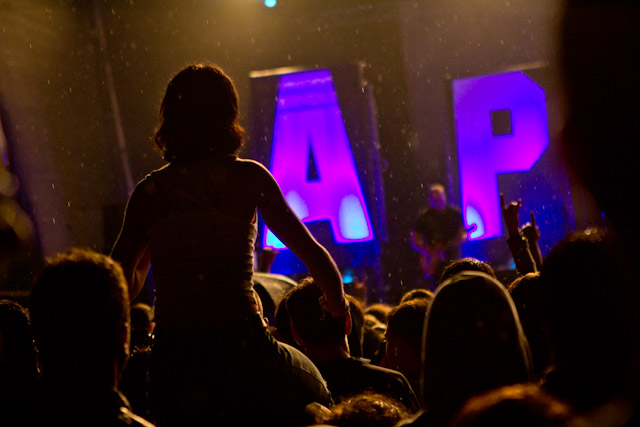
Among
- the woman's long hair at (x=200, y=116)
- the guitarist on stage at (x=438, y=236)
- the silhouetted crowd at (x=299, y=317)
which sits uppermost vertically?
the woman's long hair at (x=200, y=116)

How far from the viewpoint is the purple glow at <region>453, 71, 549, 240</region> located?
8.32 metres

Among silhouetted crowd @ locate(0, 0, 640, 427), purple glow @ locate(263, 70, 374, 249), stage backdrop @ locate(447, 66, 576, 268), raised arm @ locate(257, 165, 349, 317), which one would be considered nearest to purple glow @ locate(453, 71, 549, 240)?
stage backdrop @ locate(447, 66, 576, 268)

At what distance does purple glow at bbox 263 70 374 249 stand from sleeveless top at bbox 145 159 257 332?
5.96 metres

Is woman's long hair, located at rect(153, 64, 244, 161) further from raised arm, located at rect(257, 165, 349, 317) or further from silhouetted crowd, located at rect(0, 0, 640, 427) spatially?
raised arm, located at rect(257, 165, 349, 317)

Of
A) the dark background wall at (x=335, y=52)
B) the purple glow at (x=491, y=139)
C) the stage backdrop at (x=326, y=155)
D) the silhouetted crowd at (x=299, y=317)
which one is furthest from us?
the dark background wall at (x=335, y=52)

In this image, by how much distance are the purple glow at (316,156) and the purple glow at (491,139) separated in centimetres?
152

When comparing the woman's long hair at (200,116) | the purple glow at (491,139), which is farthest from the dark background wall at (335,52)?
the woman's long hair at (200,116)

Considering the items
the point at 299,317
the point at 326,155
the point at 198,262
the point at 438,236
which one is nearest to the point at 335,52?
the point at 326,155

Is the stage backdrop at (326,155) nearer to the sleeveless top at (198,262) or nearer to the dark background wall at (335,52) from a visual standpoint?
the dark background wall at (335,52)

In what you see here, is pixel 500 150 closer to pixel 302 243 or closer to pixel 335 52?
pixel 335 52

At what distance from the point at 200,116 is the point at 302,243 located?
1.73 feet

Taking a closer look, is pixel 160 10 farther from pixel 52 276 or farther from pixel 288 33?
pixel 52 276

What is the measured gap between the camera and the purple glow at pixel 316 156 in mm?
8031

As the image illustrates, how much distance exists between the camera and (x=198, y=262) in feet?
6.55
